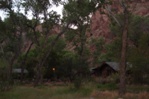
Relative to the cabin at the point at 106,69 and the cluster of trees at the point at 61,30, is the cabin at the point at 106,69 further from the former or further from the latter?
the cluster of trees at the point at 61,30

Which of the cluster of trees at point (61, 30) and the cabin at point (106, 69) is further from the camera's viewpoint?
the cabin at point (106, 69)

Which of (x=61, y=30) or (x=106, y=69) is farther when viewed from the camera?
(x=106, y=69)

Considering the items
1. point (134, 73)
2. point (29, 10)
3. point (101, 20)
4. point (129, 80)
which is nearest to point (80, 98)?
point (134, 73)

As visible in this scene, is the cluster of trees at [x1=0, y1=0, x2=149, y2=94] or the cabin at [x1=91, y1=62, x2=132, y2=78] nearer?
the cluster of trees at [x1=0, y1=0, x2=149, y2=94]

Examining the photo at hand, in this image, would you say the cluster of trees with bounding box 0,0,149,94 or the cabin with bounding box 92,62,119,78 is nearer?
the cluster of trees with bounding box 0,0,149,94

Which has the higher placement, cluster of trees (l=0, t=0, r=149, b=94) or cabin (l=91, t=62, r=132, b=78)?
cluster of trees (l=0, t=0, r=149, b=94)

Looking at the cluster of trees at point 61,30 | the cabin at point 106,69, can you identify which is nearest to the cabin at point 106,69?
the cabin at point 106,69

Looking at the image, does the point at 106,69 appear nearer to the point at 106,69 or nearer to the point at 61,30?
the point at 106,69

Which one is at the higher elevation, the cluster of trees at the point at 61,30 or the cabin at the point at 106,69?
the cluster of trees at the point at 61,30

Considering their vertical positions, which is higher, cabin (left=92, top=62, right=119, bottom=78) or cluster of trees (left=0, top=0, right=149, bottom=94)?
cluster of trees (left=0, top=0, right=149, bottom=94)

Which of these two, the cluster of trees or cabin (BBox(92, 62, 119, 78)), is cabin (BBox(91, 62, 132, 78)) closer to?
cabin (BBox(92, 62, 119, 78))

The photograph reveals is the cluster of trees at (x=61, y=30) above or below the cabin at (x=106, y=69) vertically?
above

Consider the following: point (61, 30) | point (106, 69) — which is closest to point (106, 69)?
point (106, 69)

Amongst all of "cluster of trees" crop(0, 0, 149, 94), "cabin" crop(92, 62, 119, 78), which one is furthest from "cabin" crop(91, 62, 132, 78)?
"cluster of trees" crop(0, 0, 149, 94)
